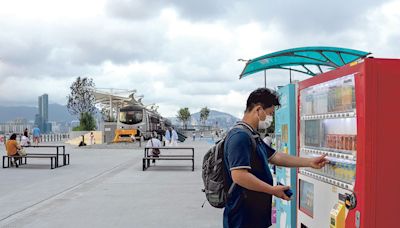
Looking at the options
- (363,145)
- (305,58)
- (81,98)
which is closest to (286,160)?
(363,145)

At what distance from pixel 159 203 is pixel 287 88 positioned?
507cm

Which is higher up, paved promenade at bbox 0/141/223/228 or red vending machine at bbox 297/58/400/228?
red vending machine at bbox 297/58/400/228

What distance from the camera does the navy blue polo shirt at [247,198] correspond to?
10.4 ft

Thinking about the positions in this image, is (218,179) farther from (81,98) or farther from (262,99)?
(81,98)

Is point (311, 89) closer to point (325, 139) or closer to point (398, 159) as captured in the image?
point (325, 139)

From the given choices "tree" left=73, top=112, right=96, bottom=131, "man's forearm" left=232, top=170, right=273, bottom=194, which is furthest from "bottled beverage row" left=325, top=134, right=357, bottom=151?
"tree" left=73, top=112, right=96, bottom=131

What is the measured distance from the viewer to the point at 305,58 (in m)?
8.59

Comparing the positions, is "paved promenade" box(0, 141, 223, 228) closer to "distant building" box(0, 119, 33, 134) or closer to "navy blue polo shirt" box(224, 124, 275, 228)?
"navy blue polo shirt" box(224, 124, 275, 228)

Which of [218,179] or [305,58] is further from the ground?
[305,58]

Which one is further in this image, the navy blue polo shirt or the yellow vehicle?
the yellow vehicle

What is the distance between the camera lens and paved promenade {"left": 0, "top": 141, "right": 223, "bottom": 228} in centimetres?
747

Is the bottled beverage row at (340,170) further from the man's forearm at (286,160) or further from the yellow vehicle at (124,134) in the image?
the yellow vehicle at (124,134)

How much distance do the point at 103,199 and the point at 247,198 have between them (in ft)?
22.4

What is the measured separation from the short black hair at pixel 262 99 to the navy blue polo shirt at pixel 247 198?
274mm
